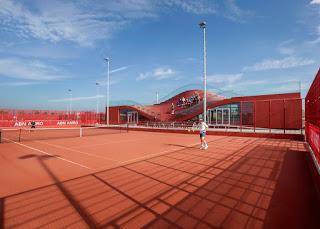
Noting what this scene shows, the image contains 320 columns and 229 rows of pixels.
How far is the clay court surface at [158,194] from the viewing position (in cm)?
388

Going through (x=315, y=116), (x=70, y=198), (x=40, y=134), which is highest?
(x=315, y=116)

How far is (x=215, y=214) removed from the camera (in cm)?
411

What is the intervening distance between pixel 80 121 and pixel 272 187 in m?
40.5

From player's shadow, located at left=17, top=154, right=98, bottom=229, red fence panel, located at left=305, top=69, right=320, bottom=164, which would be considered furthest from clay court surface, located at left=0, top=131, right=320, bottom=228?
red fence panel, located at left=305, top=69, right=320, bottom=164

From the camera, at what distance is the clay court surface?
388 centimetres

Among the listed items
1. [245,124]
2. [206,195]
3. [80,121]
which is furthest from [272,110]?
[80,121]

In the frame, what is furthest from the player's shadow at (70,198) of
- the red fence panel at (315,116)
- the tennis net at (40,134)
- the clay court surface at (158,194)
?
the tennis net at (40,134)

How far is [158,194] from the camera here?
→ 202 inches

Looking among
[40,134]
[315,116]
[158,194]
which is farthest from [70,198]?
[40,134]

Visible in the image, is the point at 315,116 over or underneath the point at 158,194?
over

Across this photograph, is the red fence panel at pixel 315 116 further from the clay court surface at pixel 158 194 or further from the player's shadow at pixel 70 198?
the player's shadow at pixel 70 198

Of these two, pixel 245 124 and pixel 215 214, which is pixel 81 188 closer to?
pixel 215 214

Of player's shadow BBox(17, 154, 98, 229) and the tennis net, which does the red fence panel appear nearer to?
player's shadow BBox(17, 154, 98, 229)

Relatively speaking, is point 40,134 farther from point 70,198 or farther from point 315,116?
point 315,116
